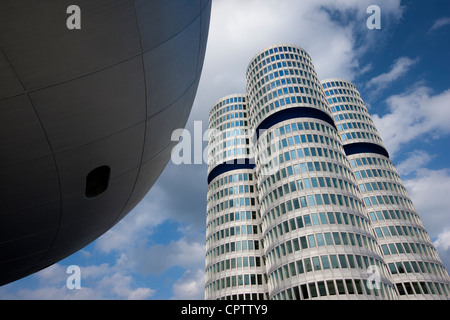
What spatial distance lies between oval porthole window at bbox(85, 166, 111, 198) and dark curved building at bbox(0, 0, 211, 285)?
29 millimetres

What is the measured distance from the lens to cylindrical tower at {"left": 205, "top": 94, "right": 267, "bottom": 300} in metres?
58.9

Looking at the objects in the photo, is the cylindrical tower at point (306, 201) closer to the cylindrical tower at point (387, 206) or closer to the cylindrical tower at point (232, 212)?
the cylindrical tower at point (232, 212)

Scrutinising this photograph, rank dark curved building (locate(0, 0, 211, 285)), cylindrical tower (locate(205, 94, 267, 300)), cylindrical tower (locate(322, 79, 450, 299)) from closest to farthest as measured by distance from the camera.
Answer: dark curved building (locate(0, 0, 211, 285)) < cylindrical tower (locate(322, 79, 450, 299)) < cylindrical tower (locate(205, 94, 267, 300))

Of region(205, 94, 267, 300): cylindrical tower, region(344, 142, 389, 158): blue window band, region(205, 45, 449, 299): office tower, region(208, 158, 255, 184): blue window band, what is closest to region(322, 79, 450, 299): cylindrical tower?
region(344, 142, 389, 158): blue window band

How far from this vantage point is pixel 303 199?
4725 centimetres

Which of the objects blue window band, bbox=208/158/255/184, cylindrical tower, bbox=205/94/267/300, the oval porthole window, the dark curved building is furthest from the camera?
blue window band, bbox=208/158/255/184

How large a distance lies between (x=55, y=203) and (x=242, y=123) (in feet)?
249

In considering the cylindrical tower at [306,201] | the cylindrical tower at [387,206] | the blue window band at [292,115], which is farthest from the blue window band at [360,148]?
the cylindrical tower at [306,201]

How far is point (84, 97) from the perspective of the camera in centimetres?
470

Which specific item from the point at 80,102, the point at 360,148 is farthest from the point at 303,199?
the point at 80,102

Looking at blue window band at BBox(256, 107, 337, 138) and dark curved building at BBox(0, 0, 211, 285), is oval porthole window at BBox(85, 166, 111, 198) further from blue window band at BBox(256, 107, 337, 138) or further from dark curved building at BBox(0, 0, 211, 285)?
blue window band at BBox(256, 107, 337, 138)

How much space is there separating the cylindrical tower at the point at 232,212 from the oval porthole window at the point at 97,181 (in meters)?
55.0

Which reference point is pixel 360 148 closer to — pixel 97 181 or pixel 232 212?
pixel 232 212
